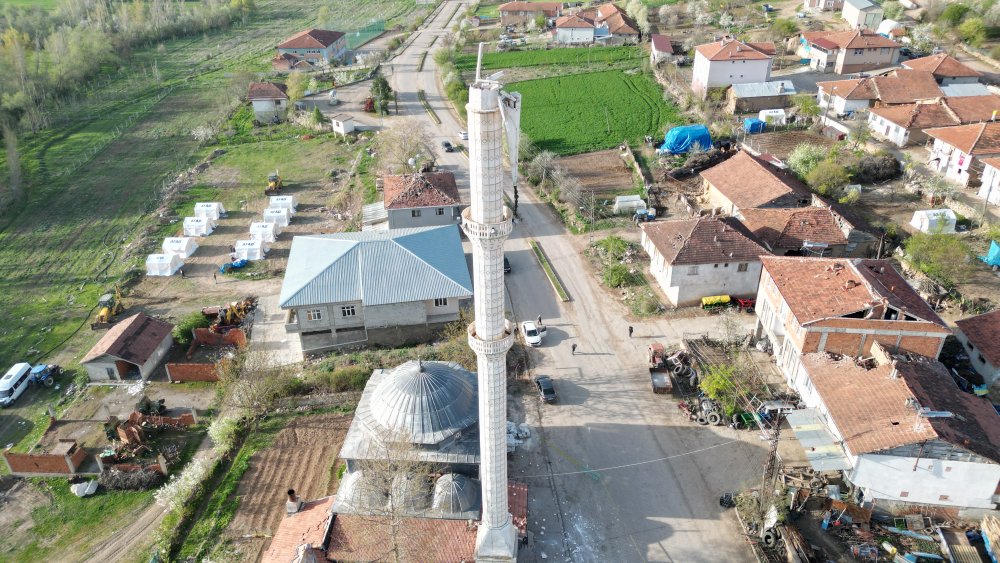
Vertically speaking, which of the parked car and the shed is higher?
the shed

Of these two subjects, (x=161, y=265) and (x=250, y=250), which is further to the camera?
(x=250, y=250)

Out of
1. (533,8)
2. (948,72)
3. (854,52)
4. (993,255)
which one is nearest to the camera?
(993,255)

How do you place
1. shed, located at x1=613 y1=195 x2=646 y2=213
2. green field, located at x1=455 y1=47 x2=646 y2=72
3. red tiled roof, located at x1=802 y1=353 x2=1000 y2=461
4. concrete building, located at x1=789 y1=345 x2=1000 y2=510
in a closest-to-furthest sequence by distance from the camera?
concrete building, located at x1=789 y1=345 x2=1000 y2=510 → red tiled roof, located at x1=802 y1=353 x2=1000 y2=461 → shed, located at x1=613 y1=195 x2=646 y2=213 → green field, located at x1=455 y1=47 x2=646 y2=72

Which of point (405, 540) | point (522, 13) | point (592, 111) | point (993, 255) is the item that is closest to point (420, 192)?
point (405, 540)

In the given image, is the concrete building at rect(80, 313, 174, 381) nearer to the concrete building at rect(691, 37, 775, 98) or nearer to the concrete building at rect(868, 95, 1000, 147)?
the concrete building at rect(691, 37, 775, 98)

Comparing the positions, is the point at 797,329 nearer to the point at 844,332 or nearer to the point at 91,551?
the point at 844,332

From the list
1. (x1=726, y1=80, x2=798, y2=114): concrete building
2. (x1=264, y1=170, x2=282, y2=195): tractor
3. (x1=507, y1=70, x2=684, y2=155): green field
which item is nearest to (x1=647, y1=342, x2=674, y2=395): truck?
(x1=507, y1=70, x2=684, y2=155): green field

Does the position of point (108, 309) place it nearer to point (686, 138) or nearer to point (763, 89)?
point (686, 138)

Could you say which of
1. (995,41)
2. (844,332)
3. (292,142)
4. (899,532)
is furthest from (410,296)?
(995,41)
